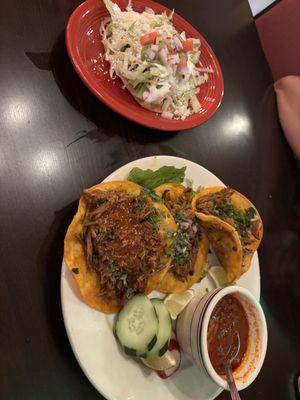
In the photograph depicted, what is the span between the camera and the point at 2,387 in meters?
1.22

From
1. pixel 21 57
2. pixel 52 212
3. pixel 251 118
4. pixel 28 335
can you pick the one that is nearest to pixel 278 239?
pixel 251 118

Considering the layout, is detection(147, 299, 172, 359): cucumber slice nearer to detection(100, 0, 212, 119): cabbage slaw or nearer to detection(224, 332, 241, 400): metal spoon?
detection(224, 332, 241, 400): metal spoon

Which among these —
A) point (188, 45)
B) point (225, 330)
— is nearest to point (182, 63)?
point (188, 45)

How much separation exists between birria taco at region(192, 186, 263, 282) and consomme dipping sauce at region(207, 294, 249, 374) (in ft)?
0.73

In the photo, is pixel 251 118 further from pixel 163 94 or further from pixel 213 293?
pixel 213 293

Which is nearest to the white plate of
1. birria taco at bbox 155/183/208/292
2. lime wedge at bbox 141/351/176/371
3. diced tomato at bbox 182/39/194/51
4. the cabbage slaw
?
lime wedge at bbox 141/351/176/371

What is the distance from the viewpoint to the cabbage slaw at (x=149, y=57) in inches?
71.6

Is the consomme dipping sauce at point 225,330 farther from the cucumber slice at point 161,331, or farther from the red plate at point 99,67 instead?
the red plate at point 99,67

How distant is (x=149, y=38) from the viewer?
1866 mm

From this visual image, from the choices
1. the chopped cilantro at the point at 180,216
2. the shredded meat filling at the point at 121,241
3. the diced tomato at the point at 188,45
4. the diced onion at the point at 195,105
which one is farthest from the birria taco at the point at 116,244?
the diced tomato at the point at 188,45

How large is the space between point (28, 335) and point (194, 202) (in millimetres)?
928

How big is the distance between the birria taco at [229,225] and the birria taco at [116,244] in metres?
0.28

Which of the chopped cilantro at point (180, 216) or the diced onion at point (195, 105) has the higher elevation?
the diced onion at point (195, 105)

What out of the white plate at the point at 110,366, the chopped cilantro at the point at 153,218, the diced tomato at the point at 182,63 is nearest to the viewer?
the white plate at the point at 110,366
